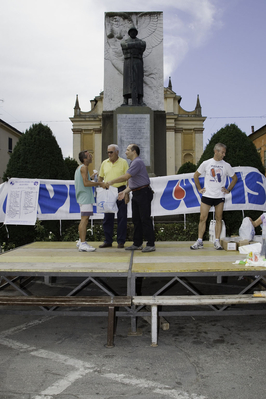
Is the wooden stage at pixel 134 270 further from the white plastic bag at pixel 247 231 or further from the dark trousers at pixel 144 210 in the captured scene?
the white plastic bag at pixel 247 231

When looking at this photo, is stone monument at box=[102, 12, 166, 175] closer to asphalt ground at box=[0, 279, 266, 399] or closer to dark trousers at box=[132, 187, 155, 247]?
dark trousers at box=[132, 187, 155, 247]

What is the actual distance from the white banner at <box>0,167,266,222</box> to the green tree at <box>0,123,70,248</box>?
40 centimetres

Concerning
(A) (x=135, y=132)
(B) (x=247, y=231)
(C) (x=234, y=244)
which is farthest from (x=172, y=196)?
(A) (x=135, y=132)

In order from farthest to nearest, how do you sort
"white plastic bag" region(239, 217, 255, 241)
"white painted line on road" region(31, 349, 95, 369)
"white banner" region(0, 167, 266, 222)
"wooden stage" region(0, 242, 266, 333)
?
"white banner" region(0, 167, 266, 222), "white plastic bag" region(239, 217, 255, 241), "wooden stage" region(0, 242, 266, 333), "white painted line on road" region(31, 349, 95, 369)

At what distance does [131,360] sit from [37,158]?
672cm

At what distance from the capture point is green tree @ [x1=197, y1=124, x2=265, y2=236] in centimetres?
848

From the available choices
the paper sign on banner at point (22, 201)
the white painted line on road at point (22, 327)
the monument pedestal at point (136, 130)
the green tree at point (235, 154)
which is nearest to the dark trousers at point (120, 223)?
the white painted line on road at point (22, 327)

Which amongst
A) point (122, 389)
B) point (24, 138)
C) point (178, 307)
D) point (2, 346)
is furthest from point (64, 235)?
point (122, 389)

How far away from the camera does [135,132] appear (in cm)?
1187

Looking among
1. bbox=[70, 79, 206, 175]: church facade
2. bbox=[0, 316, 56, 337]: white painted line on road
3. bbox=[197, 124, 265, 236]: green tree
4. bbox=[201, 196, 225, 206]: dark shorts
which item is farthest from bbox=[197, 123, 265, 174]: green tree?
bbox=[70, 79, 206, 175]: church facade

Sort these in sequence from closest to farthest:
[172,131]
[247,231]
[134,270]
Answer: [134,270], [247,231], [172,131]

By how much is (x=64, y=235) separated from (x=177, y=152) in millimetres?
50835

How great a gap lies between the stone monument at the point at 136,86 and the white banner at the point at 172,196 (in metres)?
2.94

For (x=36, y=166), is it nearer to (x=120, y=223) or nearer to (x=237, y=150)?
(x=120, y=223)
